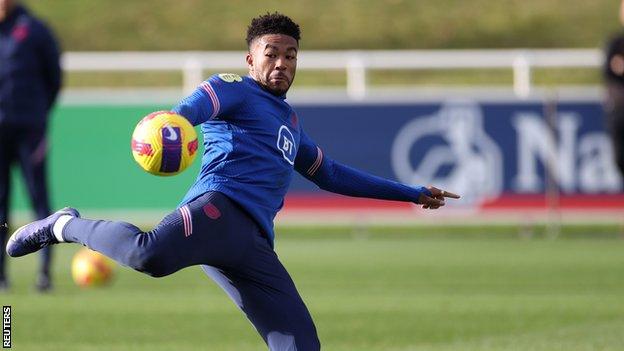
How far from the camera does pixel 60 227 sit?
757 cm

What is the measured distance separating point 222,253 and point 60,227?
2.90 feet

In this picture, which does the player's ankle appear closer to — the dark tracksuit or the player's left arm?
the player's left arm

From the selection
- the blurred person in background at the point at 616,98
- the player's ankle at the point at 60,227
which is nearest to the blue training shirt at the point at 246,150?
the player's ankle at the point at 60,227

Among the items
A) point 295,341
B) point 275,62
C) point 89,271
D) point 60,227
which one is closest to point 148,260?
point 60,227

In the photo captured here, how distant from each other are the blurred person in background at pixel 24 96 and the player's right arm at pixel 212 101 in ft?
23.0

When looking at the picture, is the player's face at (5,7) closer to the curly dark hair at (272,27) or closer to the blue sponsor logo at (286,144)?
the curly dark hair at (272,27)

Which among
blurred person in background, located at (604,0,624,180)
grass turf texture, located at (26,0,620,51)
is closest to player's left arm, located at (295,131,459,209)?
blurred person in background, located at (604,0,624,180)

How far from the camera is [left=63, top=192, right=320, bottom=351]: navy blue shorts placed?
23.5ft

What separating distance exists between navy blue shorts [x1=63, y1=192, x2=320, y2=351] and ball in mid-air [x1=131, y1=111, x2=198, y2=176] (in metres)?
0.48

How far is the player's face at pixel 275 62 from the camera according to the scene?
297 inches

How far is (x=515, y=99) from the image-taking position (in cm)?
2180

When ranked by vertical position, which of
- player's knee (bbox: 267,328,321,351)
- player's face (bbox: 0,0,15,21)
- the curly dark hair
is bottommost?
player's knee (bbox: 267,328,321,351)

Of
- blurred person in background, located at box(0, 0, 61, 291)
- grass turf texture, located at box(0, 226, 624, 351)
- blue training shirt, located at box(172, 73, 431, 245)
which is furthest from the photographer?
blurred person in background, located at box(0, 0, 61, 291)

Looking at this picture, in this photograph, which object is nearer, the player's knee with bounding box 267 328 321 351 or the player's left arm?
the player's knee with bounding box 267 328 321 351
